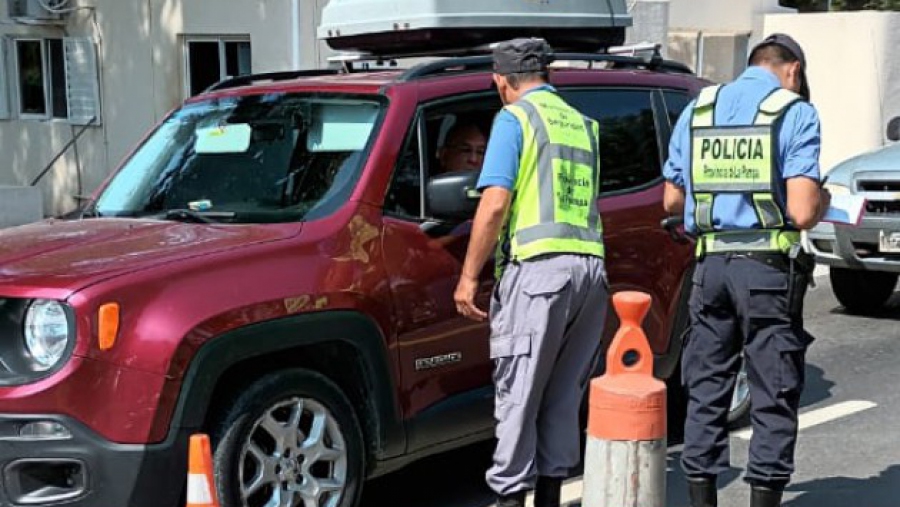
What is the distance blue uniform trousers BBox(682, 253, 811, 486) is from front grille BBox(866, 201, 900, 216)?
4.69 meters

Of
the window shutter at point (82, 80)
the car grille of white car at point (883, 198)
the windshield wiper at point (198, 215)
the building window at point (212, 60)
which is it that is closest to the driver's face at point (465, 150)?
the windshield wiper at point (198, 215)

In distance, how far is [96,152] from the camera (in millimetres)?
14727

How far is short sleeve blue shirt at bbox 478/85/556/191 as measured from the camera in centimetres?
394

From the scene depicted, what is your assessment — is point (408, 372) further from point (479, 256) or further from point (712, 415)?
point (712, 415)

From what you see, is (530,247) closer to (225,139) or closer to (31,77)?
(225,139)

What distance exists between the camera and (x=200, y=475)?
3.13 meters

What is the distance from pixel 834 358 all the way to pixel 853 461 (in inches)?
92.7

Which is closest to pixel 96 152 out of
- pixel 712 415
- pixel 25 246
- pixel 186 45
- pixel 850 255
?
pixel 186 45

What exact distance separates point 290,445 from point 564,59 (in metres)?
2.29

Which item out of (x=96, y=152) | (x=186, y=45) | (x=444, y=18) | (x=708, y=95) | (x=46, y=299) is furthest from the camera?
(x=96, y=152)

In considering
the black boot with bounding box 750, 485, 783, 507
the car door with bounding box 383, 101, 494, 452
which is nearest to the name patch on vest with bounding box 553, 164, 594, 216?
the car door with bounding box 383, 101, 494, 452

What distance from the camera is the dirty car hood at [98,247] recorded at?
3.66 m

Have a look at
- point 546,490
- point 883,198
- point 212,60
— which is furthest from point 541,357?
point 212,60

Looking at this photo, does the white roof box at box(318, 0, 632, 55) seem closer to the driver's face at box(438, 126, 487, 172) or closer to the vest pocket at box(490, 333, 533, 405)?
the driver's face at box(438, 126, 487, 172)
